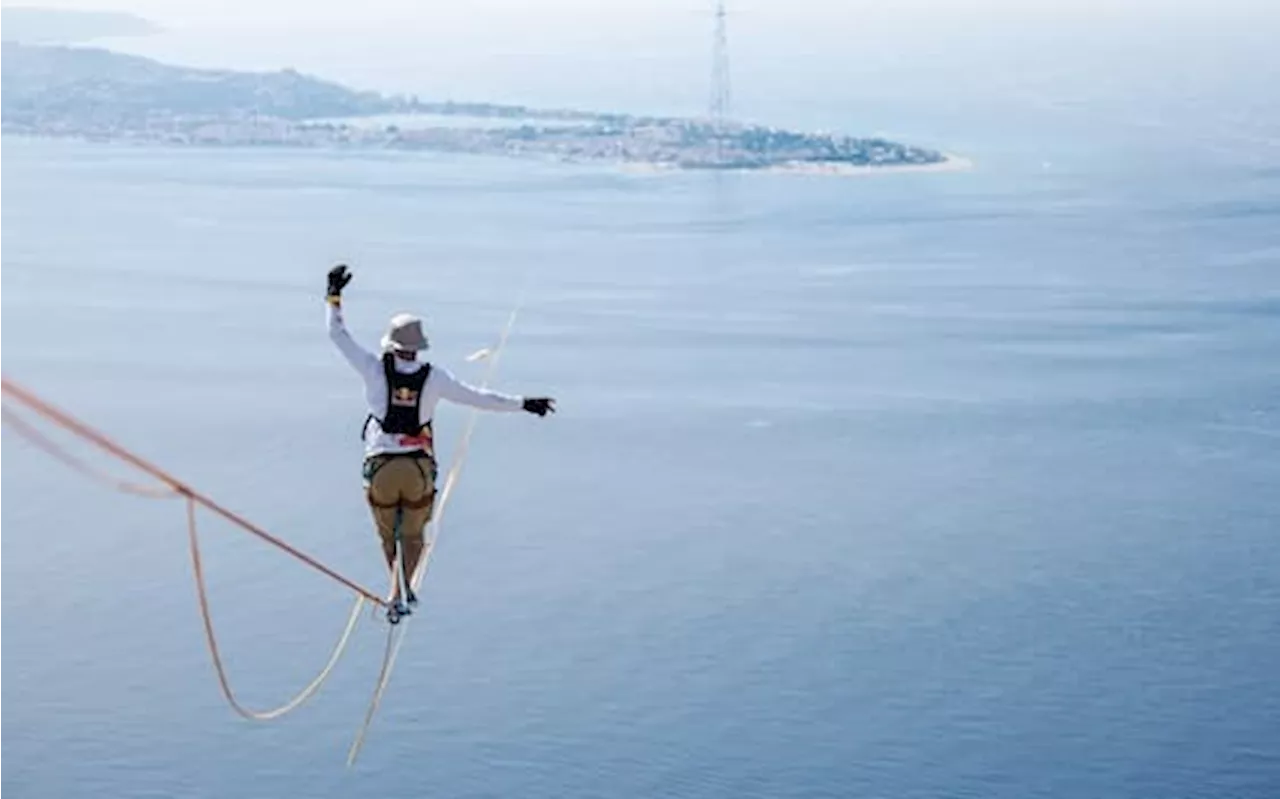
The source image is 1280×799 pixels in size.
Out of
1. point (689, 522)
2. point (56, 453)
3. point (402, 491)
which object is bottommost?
point (689, 522)

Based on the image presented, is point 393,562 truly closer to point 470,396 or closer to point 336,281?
point 470,396

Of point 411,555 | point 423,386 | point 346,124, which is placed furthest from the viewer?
point 346,124

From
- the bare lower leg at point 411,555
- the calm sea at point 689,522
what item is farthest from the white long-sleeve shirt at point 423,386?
the calm sea at point 689,522

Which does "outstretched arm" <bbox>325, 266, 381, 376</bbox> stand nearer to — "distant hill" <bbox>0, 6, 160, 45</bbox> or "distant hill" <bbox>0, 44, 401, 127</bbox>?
"distant hill" <bbox>0, 44, 401, 127</bbox>

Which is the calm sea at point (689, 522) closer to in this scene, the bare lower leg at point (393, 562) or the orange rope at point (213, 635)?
the orange rope at point (213, 635)

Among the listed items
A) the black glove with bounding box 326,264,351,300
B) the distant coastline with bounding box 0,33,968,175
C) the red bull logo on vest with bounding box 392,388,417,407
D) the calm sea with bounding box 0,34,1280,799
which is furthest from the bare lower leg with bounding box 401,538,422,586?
the distant coastline with bounding box 0,33,968,175

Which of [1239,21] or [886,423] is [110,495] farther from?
[1239,21]

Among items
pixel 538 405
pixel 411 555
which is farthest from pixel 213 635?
pixel 538 405
